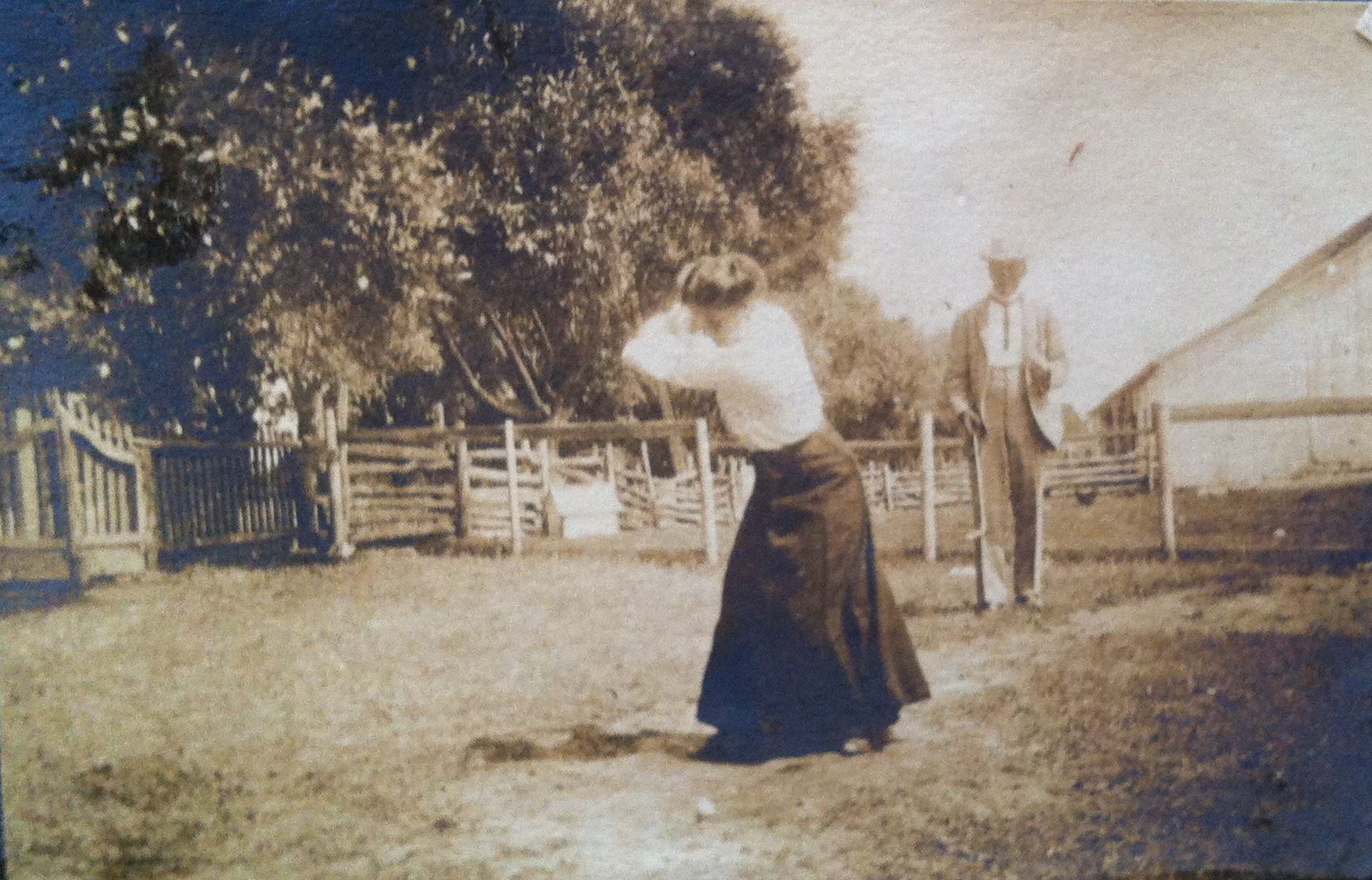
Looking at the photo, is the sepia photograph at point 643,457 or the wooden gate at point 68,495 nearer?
the sepia photograph at point 643,457

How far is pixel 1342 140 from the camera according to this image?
4.25 m

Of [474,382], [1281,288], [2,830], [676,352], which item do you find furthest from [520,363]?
[1281,288]

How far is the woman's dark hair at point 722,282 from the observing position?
3600 mm

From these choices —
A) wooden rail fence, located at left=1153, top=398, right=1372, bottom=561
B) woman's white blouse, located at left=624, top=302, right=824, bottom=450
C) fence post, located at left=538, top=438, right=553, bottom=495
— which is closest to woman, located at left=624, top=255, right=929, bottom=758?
woman's white blouse, located at left=624, top=302, right=824, bottom=450

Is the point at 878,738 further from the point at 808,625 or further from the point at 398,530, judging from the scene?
the point at 398,530

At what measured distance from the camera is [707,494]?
3.68 meters

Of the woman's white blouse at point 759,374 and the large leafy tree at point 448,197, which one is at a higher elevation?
the large leafy tree at point 448,197

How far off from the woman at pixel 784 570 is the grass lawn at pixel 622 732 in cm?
11

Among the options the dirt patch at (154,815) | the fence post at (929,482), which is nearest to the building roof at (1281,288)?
A: the fence post at (929,482)

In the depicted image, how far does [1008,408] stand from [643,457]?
1.44m

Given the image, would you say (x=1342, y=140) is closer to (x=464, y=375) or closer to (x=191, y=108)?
(x=464, y=375)

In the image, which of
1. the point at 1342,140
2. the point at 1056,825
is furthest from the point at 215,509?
the point at 1342,140

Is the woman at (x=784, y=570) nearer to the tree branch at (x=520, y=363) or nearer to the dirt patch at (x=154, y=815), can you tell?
the tree branch at (x=520, y=363)

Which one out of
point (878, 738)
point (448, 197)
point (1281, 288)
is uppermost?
point (448, 197)
